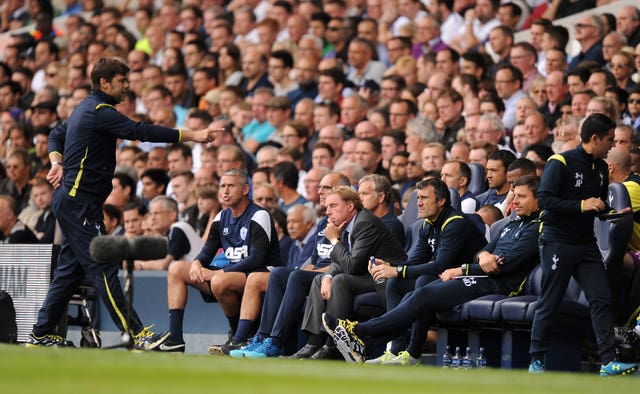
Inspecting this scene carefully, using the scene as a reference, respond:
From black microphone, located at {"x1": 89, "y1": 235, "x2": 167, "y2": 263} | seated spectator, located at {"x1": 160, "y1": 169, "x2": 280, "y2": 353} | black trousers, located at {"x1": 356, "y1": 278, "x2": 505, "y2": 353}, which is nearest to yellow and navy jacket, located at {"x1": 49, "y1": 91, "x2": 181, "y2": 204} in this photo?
seated spectator, located at {"x1": 160, "y1": 169, "x2": 280, "y2": 353}

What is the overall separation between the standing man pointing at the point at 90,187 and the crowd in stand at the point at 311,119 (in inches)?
40.6

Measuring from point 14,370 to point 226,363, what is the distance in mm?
1566

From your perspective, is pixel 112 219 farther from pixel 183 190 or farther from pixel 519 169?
pixel 519 169

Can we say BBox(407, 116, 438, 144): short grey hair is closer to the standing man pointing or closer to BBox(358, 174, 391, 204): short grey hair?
BBox(358, 174, 391, 204): short grey hair

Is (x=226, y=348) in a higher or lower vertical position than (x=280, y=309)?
lower

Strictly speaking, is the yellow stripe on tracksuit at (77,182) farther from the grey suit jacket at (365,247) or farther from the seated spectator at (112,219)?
the seated spectator at (112,219)

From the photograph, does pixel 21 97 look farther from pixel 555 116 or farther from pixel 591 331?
pixel 591 331

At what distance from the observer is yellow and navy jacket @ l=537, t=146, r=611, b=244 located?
1000 centimetres

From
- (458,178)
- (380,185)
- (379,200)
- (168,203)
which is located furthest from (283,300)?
(168,203)

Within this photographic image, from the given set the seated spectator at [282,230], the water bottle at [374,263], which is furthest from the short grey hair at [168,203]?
the water bottle at [374,263]

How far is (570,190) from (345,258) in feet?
7.81

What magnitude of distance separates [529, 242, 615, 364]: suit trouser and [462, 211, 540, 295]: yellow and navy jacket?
61 cm

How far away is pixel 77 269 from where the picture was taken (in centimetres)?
1059

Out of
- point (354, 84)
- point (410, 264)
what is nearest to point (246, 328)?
point (410, 264)
